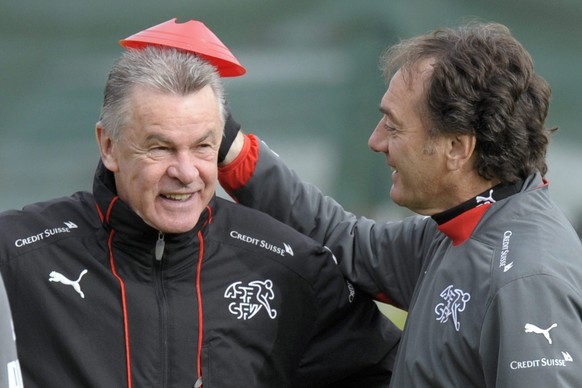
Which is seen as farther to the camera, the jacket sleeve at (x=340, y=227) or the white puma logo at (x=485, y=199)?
the jacket sleeve at (x=340, y=227)

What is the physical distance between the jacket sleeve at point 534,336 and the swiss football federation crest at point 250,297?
72cm

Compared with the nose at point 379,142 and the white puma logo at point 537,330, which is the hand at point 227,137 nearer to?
the nose at point 379,142

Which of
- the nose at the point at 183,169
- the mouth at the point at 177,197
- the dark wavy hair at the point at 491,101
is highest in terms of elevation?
the dark wavy hair at the point at 491,101

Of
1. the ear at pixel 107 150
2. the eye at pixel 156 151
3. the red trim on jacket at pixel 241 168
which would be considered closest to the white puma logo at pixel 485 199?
the red trim on jacket at pixel 241 168

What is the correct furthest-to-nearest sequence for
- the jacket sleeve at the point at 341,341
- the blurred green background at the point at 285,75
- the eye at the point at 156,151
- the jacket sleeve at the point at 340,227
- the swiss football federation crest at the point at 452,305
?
1. the blurred green background at the point at 285,75
2. the jacket sleeve at the point at 340,227
3. the jacket sleeve at the point at 341,341
4. the eye at the point at 156,151
5. the swiss football federation crest at the point at 452,305

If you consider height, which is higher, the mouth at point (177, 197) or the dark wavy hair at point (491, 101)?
the dark wavy hair at point (491, 101)

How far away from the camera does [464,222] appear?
139 inches

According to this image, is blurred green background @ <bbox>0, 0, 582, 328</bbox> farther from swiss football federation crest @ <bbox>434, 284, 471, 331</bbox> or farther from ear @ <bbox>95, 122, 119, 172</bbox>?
swiss football federation crest @ <bbox>434, 284, 471, 331</bbox>

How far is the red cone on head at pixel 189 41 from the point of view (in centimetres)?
363

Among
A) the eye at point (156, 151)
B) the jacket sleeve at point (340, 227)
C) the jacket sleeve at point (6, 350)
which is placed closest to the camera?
the jacket sleeve at point (6, 350)

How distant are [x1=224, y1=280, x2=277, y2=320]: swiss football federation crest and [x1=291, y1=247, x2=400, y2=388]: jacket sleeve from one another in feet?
0.49

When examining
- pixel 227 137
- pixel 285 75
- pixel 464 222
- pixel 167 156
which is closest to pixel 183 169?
pixel 167 156

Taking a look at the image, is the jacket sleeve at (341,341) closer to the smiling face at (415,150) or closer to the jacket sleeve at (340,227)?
the jacket sleeve at (340,227)

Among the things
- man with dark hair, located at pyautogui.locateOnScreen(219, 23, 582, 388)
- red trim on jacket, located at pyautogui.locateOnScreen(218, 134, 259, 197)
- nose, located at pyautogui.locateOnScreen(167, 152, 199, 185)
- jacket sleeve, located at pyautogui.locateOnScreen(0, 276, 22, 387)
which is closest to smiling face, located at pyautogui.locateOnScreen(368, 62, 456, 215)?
man with dark hair, located at pyautogui.locateOnScreen(219, 23, 582, 388)
